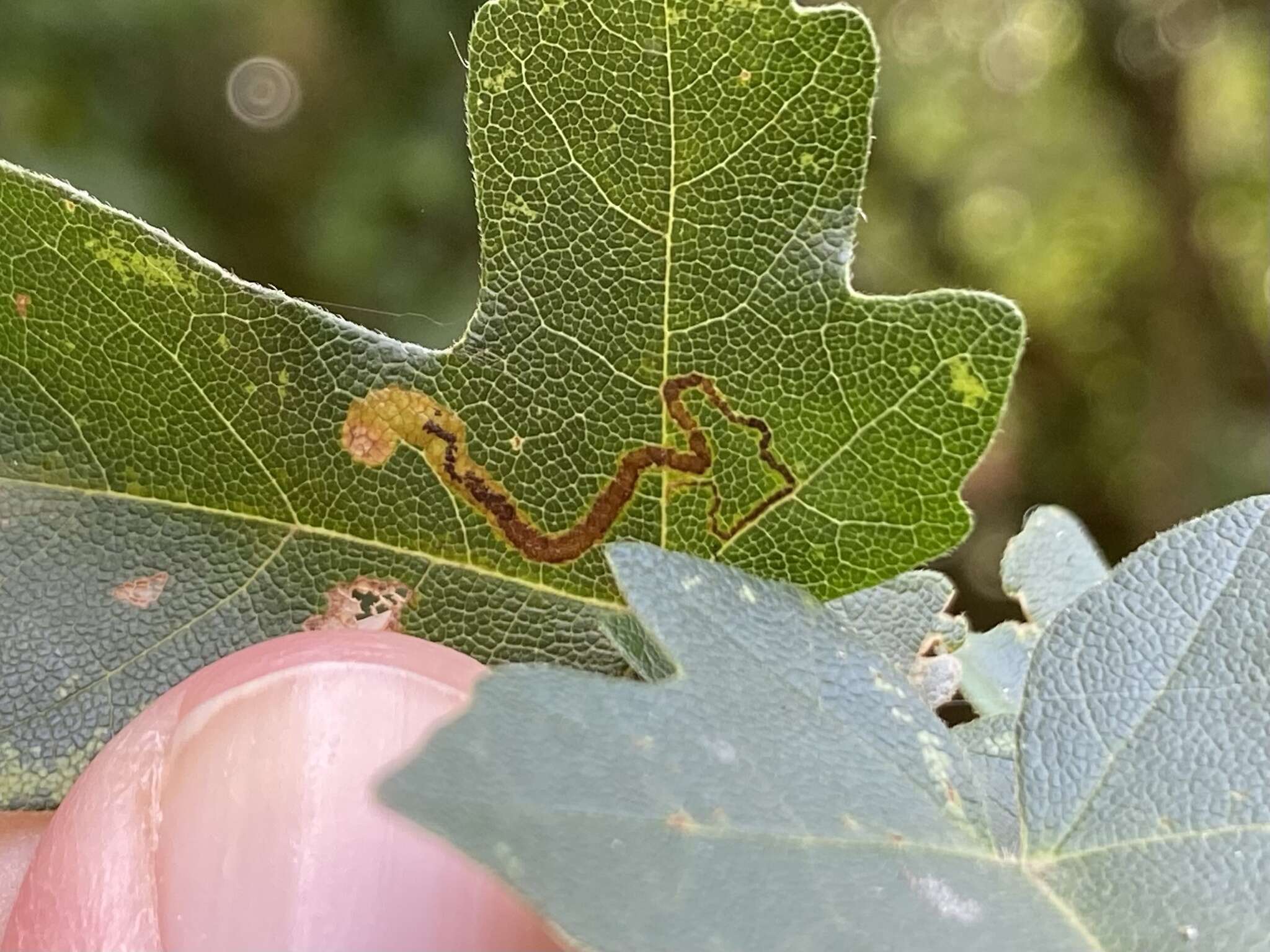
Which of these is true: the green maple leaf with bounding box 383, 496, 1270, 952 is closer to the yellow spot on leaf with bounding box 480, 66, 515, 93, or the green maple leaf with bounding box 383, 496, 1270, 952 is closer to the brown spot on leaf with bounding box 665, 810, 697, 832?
the brown spot on leaf with bounding box 665, 810, 697, 832

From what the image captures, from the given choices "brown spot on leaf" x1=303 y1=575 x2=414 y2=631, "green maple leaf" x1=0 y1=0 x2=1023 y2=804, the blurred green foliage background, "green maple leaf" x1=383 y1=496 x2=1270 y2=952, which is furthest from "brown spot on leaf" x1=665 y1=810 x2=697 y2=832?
the blurred green foliage background

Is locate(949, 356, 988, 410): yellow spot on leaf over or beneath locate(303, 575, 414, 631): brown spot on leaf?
over

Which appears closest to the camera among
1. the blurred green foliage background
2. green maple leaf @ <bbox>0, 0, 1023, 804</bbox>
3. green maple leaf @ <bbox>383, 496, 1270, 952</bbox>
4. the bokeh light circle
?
green maple leaf @ <bbox>383, 496, 1270, 952</bbox>

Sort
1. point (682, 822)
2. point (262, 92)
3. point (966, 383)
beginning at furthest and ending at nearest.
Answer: point (262, 92) < point (966, 383) < point (682, 822)

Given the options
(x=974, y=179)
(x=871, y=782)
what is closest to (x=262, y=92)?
(x=871, y=782)

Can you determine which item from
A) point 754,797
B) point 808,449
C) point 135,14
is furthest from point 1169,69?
point 754,797

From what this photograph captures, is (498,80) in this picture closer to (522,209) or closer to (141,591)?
(522,209)
